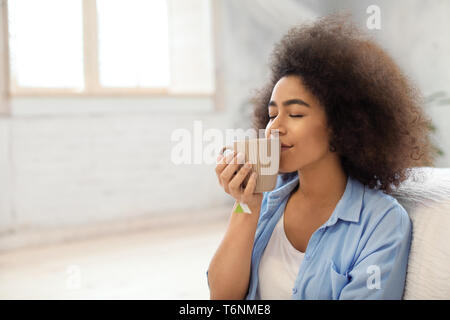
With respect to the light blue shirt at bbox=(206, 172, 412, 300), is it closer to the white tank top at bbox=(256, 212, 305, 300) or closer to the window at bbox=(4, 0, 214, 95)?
the white tank top at bbox=(256, 212, 305, 300)

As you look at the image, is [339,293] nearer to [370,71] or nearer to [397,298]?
[397,298]

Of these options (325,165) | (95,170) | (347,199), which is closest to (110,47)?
(95,170)

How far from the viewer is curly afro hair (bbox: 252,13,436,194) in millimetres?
1108

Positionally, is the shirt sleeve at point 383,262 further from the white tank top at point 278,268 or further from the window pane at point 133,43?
the window pane at point 133,43

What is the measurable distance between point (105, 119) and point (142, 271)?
5.25 ft

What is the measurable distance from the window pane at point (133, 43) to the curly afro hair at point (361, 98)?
3123 mm

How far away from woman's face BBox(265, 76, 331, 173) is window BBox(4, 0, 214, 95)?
3.05 meters

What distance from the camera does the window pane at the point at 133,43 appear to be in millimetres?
3955

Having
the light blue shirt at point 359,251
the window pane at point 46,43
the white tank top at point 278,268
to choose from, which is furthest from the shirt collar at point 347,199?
the window pane at point 46,43

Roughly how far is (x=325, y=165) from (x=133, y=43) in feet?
11.0

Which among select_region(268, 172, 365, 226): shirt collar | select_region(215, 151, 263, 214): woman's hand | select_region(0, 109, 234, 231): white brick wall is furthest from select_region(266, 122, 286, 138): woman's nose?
select_region(0, 109, 234, 231): white brick wall

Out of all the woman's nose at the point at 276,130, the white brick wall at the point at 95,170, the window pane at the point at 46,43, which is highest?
the window pane at the point at 46,43

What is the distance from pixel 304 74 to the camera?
113 cm

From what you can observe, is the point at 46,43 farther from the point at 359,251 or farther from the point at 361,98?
the point at 359,251
